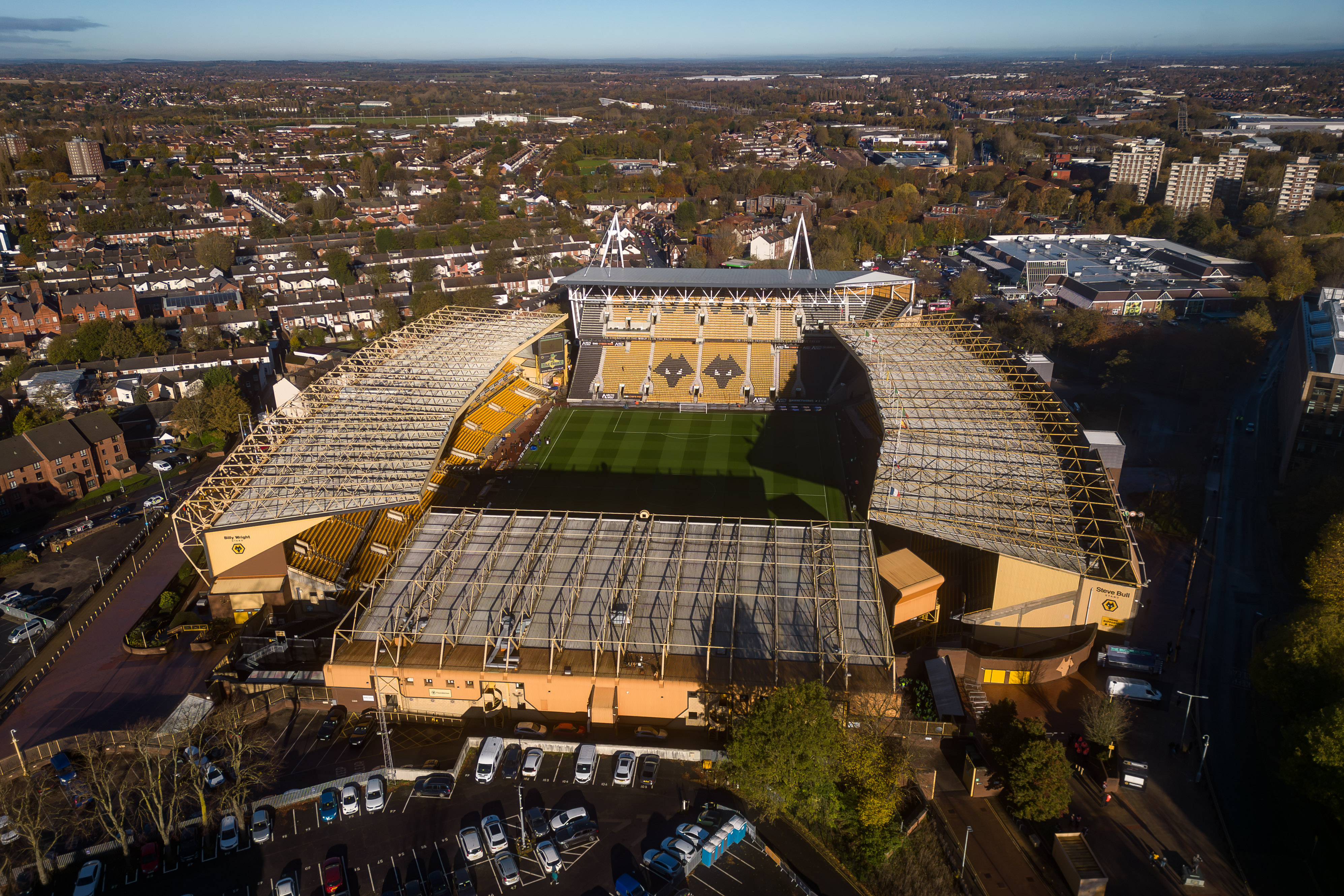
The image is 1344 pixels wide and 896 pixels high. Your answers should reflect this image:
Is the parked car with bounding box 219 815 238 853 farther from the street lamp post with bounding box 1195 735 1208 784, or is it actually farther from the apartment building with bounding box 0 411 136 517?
the apartment building with bounding box 0 411 136 517

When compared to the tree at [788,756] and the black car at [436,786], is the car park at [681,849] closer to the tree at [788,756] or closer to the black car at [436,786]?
the tree at [788,756]

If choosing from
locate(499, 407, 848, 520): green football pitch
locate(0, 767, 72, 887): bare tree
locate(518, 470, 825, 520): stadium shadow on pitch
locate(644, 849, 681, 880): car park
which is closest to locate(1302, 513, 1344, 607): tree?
locate(499, 407, 848, 520): green football pitch

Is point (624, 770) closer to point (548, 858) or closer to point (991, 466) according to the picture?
point (548, 858)

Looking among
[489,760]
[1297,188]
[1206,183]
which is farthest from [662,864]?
[1206,183]

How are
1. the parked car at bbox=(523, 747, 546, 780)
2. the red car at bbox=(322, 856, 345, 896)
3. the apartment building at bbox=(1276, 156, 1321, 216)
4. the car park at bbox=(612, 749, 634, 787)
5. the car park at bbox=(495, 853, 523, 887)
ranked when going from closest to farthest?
the red car at bbox=(322, 856, 345, 896), the car park at bbox=(495, 853, 523, 887), the car park at bbox=(612, 749, 634, 787), the parked car at bbox=(523, 747, 546, 780), the apartment building at bbox=(1276, 156, 1321, 216)

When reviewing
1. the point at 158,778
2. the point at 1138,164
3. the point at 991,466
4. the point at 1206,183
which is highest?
the point at 1138,164

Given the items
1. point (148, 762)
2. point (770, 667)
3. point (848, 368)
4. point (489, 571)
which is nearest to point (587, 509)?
point (489, 571)
